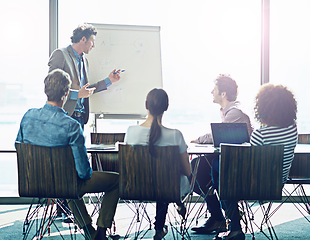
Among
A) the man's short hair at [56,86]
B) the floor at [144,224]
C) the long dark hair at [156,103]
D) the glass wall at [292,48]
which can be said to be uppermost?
the glass wall at [292,48]

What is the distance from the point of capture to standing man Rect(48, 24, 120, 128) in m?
3.79

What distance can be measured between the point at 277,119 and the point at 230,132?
0.43 metres

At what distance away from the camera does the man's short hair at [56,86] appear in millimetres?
2703

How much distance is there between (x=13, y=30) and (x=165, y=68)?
70.0 inches

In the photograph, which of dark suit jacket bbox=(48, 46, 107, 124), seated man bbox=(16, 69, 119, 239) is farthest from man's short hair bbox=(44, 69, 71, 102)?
dark suit jacket bbox=(48, 46, 107, 124)

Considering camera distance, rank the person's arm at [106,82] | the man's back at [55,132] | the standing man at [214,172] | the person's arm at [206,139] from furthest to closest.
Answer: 1. the person's arm at [106,82]
2. the person's arm at [206,139]
3. the standing man at [214,172]
4. the man's back at [55,132]

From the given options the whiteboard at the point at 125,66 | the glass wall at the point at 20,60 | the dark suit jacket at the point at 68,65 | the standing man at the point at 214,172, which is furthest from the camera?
the glass wall at the point at 20,60

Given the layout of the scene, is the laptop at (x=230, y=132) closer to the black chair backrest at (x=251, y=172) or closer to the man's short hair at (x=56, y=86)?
the black chair backrest at (x=251, y=172)

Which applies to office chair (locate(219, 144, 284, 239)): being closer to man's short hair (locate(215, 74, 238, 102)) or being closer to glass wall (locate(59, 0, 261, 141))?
man's short hair (locate(215, 74, 238, 102))

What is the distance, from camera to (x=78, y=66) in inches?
159

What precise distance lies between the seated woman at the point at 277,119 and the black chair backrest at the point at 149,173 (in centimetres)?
62

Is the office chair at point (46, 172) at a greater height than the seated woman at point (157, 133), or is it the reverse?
the seated woman at point (157, 133)

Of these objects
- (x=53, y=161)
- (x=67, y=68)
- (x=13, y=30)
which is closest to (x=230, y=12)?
(x=67, y=68)

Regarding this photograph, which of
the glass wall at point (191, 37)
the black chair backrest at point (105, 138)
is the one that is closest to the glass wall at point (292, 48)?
the glass wall at point (191, 37)
